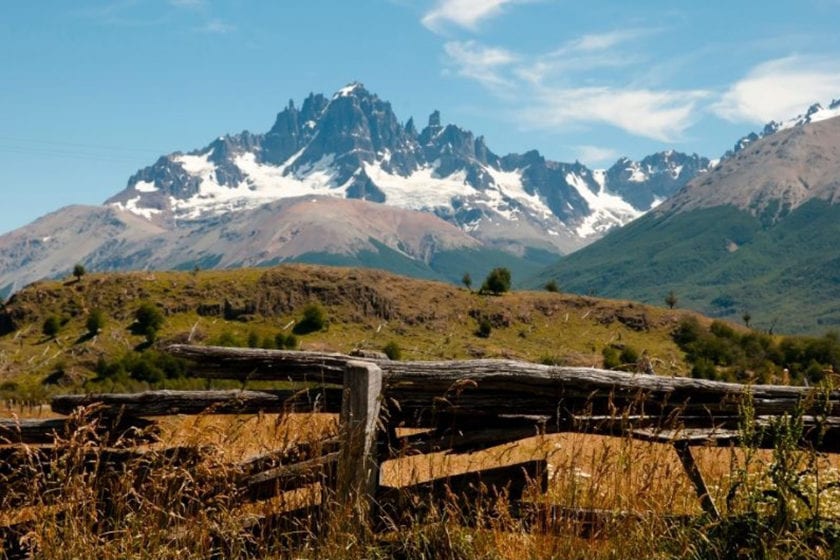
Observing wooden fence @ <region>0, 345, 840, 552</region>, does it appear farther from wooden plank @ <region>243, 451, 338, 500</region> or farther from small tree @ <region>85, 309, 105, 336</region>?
small tree @ <region>85, 309, 105, 336</region>

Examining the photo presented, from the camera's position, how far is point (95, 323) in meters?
90.6

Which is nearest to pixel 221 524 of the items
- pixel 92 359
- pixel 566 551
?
pixel 566 551

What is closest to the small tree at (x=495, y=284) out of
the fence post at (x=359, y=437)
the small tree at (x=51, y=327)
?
the small tree at (x=51, y=327)

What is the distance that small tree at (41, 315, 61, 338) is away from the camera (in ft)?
302

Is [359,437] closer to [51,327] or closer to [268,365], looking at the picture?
[268,365]

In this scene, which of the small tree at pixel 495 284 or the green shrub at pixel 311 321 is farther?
the small tree at pixel 495 284

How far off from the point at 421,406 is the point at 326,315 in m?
90.7

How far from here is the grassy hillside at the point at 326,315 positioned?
88.4m

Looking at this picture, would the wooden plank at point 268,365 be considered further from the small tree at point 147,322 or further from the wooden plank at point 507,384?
the small tree at point 147,322

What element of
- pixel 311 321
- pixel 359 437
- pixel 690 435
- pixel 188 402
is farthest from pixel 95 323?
pixel 690 435

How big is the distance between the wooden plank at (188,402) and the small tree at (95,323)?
8901 centimetres

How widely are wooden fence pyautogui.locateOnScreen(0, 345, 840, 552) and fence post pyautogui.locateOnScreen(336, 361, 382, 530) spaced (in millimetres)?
12

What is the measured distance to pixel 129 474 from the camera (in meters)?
6.68

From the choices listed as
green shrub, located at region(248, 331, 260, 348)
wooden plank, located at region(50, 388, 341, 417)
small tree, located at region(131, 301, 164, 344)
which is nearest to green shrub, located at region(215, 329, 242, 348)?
green shrub, located at region(248, 331, 260, 348)
